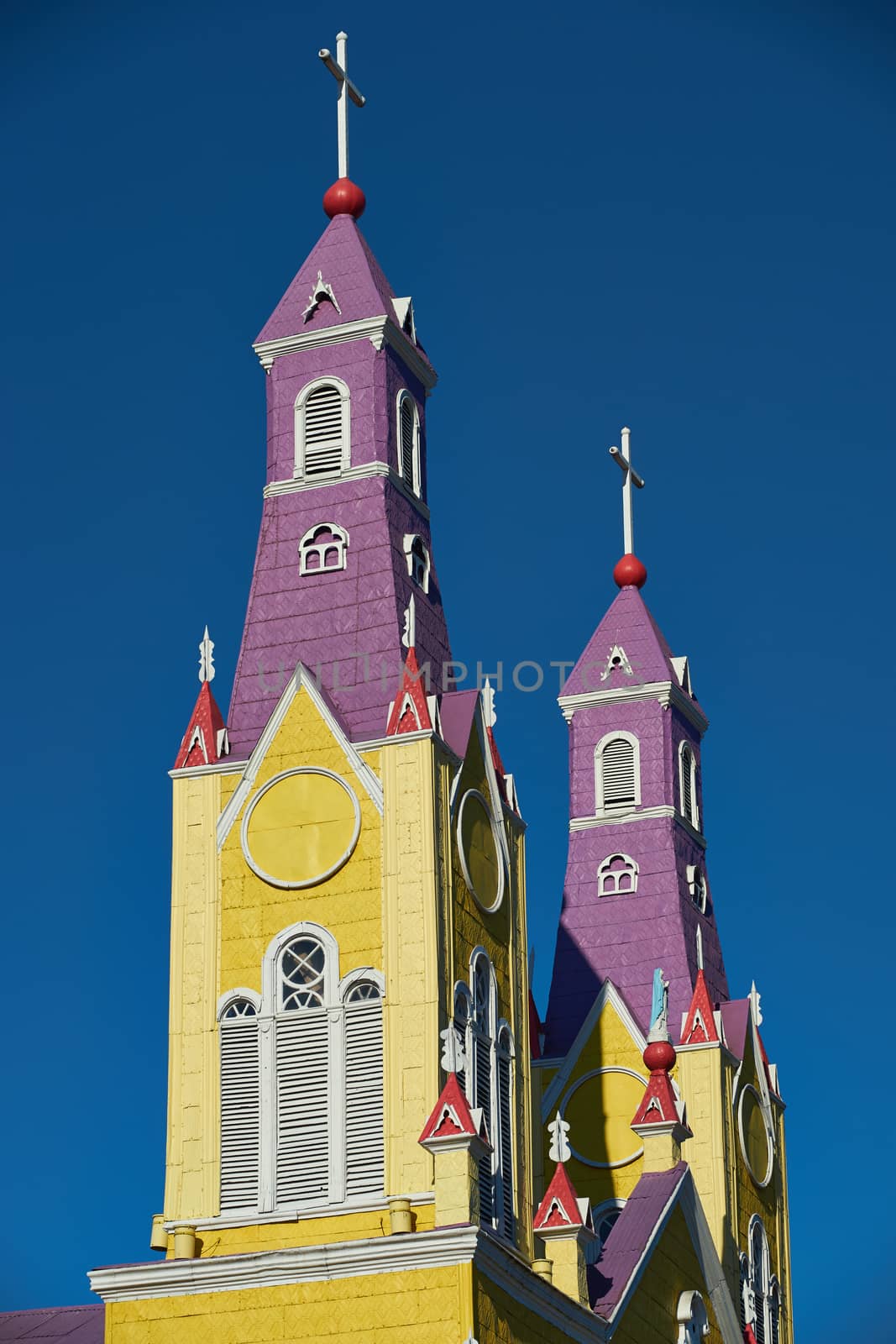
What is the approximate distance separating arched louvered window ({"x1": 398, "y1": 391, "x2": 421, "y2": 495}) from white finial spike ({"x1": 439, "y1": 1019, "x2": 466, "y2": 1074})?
995 cm

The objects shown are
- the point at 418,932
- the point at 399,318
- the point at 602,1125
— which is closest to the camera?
the point at 418,932

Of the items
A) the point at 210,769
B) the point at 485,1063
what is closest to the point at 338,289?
the point at 210,769

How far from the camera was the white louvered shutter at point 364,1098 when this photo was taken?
39.6 metres

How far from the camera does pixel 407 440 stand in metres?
46.0

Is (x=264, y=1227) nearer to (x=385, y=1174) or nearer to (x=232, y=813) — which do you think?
(x=385, y=1174)

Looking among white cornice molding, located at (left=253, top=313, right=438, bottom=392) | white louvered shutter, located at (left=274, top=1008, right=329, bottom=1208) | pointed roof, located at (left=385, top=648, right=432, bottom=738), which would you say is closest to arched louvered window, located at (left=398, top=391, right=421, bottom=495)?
white cornice molding, located at (left=253, top=313, right=438, bottom=392)

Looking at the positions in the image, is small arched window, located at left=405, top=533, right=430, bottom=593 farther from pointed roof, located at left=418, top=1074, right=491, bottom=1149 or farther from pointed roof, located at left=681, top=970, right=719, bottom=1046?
pointed roof, located at left=681, top=970, right=719, bottom=1046

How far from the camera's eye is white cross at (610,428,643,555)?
2456 inches

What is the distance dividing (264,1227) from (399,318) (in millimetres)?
15371

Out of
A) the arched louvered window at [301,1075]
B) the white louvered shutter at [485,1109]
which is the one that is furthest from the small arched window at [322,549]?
the white louvered shutter at [485,1109]

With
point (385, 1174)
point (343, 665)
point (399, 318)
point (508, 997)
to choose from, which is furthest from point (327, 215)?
point (385, 1174)

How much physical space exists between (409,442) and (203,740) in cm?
651

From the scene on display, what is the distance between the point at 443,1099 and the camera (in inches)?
1527

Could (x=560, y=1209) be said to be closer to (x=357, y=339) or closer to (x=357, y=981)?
(x=357, y=981)
